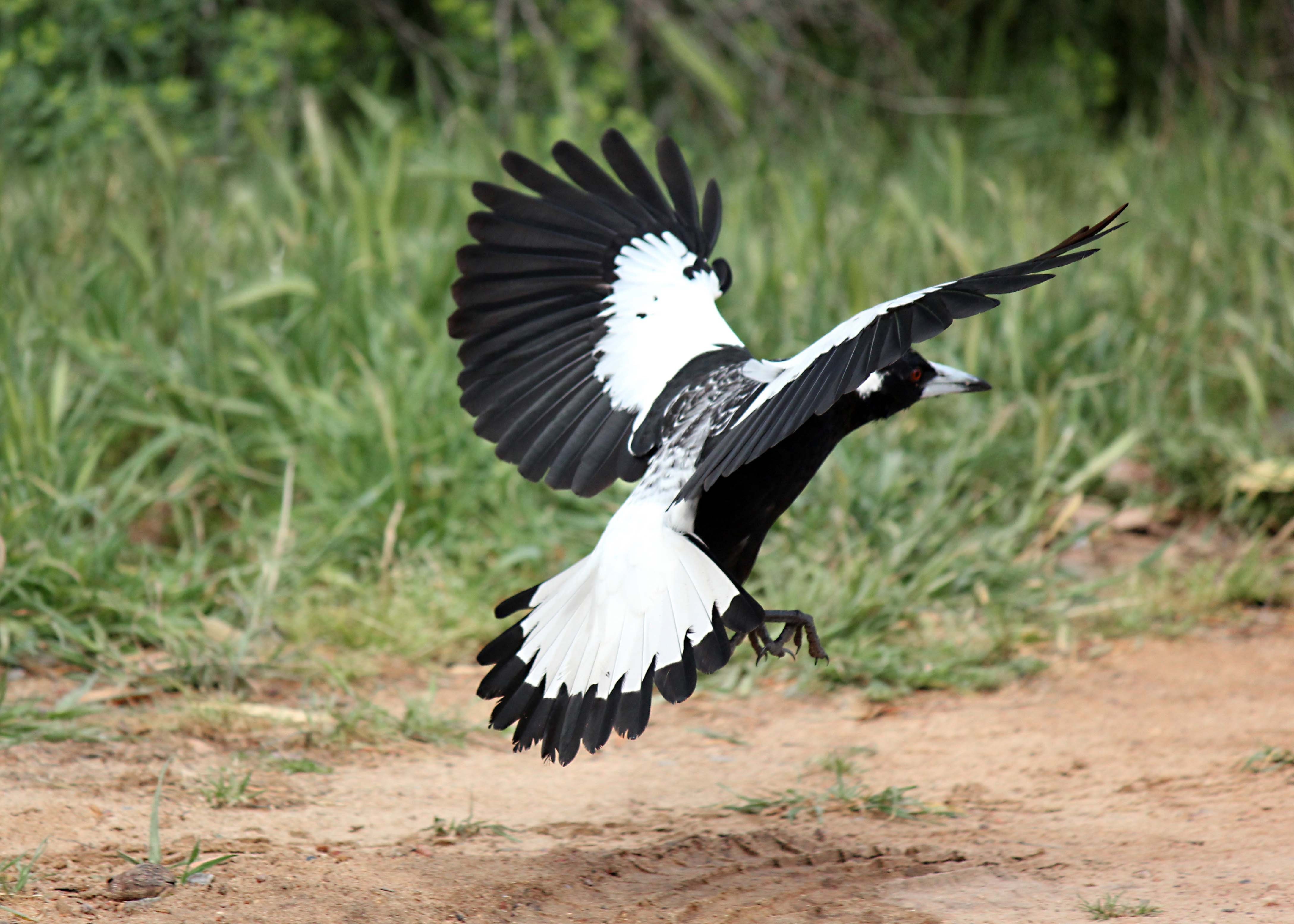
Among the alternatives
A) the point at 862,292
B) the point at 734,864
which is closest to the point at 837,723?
the point at 734,864

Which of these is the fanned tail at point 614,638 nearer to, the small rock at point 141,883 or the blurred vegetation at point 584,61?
the small rock at point 141,883

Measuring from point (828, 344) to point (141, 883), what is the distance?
5.17 feet

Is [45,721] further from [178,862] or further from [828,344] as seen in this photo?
[828,344]

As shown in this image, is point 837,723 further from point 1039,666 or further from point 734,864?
point 734,864

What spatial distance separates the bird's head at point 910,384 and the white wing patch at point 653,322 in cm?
41

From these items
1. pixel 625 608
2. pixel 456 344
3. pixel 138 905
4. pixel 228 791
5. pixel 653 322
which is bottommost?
pixel 138 905

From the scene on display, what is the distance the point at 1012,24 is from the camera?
27.8 ft

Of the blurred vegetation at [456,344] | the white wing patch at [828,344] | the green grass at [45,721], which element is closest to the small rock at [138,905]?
the green grass at [45,721]

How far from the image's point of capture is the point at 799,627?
282cm

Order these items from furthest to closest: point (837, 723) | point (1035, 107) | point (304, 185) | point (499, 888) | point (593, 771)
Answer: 1. point (1035, 107)
2. point (304, 185)
3. point (837, 723)
4. point (593, 771)
5. point (499, 888)

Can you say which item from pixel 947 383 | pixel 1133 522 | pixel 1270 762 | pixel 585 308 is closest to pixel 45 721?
pixel 585 308

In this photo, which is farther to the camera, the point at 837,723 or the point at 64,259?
the point at 64,259

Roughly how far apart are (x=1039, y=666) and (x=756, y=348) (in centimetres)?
154

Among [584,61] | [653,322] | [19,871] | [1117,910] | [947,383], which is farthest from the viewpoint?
[584,61]
